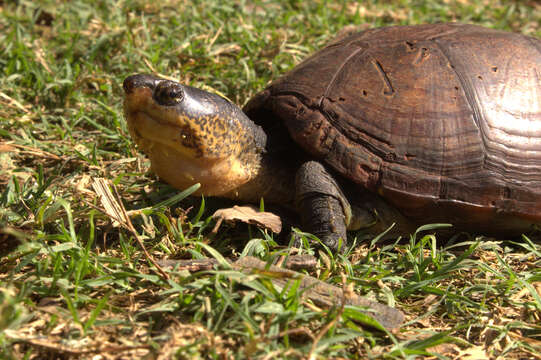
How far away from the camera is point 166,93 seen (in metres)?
2.72

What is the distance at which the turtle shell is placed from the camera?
288 cm

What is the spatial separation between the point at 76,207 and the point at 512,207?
2.58m

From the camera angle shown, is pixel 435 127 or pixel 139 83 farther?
pixel 435 127

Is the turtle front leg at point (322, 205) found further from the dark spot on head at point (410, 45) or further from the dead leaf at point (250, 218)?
the dark spot on head at point (410, 45)

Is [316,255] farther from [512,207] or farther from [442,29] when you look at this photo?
[442,29]

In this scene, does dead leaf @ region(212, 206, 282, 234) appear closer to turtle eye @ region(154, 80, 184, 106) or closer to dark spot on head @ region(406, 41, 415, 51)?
turtle eye @ region(154, 80, 184, 106)

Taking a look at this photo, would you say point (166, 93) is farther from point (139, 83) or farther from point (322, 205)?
point (322, 205)

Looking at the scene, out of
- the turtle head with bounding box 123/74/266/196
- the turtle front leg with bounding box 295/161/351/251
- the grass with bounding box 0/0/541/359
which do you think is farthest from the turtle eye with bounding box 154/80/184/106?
the turtle front leg with bounding box 295/161/351/251

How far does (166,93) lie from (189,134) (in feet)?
0.84

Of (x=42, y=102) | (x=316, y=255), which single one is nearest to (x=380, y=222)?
(x=316, y=255)

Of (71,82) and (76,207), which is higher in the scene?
(71,82)

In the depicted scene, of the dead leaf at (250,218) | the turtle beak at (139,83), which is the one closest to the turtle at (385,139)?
the turtle beak at (139,83)

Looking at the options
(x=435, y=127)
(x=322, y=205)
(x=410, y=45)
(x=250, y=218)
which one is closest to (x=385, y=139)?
(x=435, y=127)

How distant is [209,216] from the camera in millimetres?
3107
